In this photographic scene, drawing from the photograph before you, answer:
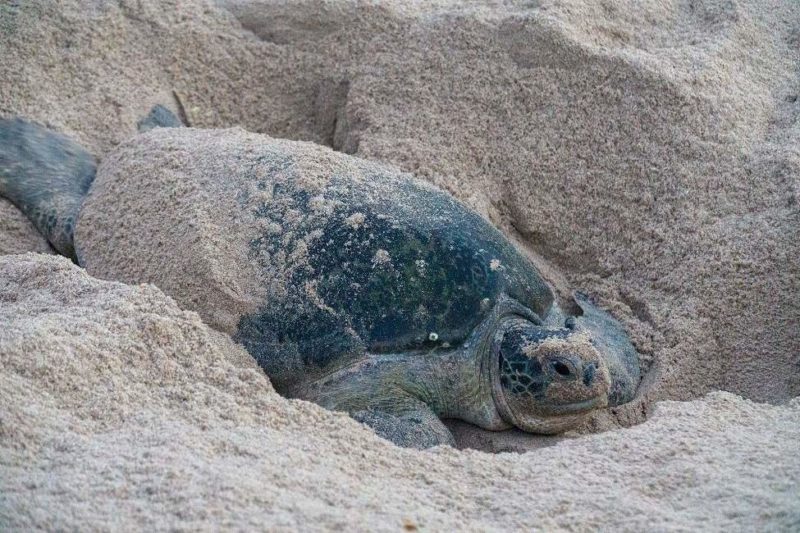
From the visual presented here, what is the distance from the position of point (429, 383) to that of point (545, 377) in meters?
0.30

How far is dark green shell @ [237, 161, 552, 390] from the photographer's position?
7.95 ft

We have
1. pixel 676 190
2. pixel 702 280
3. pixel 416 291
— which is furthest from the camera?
pixel 676 190

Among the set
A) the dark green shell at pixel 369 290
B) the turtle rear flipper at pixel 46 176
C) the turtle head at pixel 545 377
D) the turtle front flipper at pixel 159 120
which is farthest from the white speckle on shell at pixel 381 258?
the turtle front flipper at pixel 159 120

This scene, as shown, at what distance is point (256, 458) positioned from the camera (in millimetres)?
1675

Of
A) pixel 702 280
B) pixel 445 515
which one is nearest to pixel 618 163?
pixel 702 280

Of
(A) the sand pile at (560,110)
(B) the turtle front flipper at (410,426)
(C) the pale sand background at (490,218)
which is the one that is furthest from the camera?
(A) the sand pile at (560,110)

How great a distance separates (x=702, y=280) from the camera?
2779mm

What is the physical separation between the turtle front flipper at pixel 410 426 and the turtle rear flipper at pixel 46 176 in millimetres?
1251

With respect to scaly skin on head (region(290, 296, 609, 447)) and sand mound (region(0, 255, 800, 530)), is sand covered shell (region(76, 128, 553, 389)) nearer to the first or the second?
scaly skin on head (region(290, 296, 609, 447))

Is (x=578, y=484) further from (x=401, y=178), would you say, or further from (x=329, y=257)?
(x=401, y=178)

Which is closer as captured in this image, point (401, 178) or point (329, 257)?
point (329, 257)

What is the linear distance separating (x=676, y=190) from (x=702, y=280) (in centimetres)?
35

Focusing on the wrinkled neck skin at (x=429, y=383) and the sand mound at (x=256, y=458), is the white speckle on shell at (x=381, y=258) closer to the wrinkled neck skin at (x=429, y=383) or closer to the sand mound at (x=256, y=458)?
the wrinkled neck skin at (x=429, y=383)

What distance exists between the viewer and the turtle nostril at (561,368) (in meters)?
2.43
